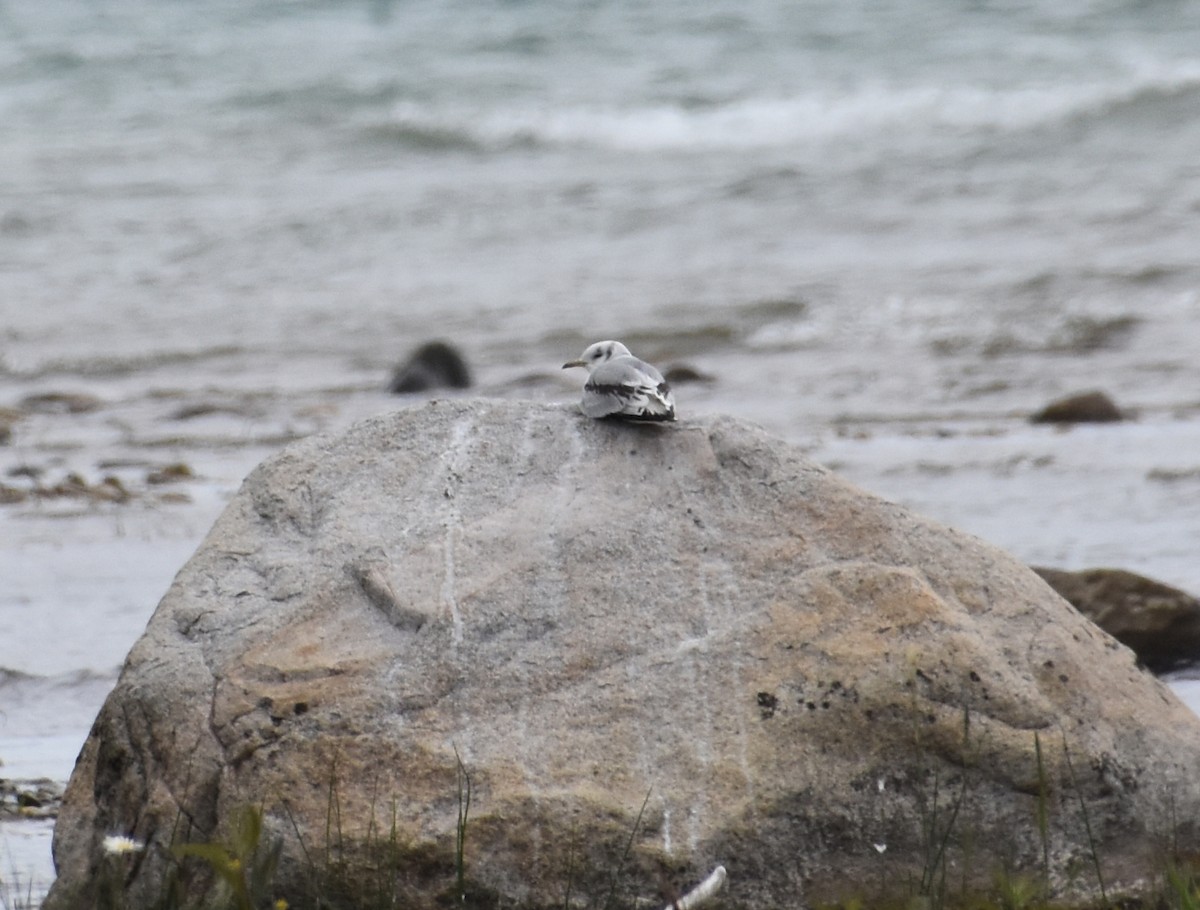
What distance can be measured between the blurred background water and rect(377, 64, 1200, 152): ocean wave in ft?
0.21

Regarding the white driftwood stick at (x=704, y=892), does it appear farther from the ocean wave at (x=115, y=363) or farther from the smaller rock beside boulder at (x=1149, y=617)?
the ocean wave at (x=115, y=363)

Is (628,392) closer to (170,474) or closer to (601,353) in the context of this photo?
(601,353)

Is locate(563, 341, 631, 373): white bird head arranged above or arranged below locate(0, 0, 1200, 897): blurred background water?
above

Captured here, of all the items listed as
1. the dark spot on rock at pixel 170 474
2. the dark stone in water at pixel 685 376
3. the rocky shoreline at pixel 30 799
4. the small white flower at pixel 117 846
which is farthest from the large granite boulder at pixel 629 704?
the dark stone in water at pixel 685 376

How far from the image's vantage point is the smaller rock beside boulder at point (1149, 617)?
14.3ft

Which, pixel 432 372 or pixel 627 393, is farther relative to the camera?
pixel 432 372

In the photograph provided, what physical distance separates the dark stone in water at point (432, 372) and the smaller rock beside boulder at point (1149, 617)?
5.39m

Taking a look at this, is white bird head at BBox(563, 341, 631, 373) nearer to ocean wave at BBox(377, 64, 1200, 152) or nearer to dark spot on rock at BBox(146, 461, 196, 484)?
dark spot on rock at BBox(146, 461, 196, 484)

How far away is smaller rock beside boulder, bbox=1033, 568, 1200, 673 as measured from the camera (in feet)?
14.3

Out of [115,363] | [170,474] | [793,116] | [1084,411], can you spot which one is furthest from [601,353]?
[793,116]

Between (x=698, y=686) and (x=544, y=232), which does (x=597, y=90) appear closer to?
(x=544, y=232)

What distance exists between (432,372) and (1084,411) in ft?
11.9

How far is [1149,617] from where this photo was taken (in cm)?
436

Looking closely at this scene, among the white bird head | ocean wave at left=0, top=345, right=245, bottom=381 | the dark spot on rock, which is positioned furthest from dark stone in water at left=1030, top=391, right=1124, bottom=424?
ocean wave at left=0, top=345, right=245, bottom=381
